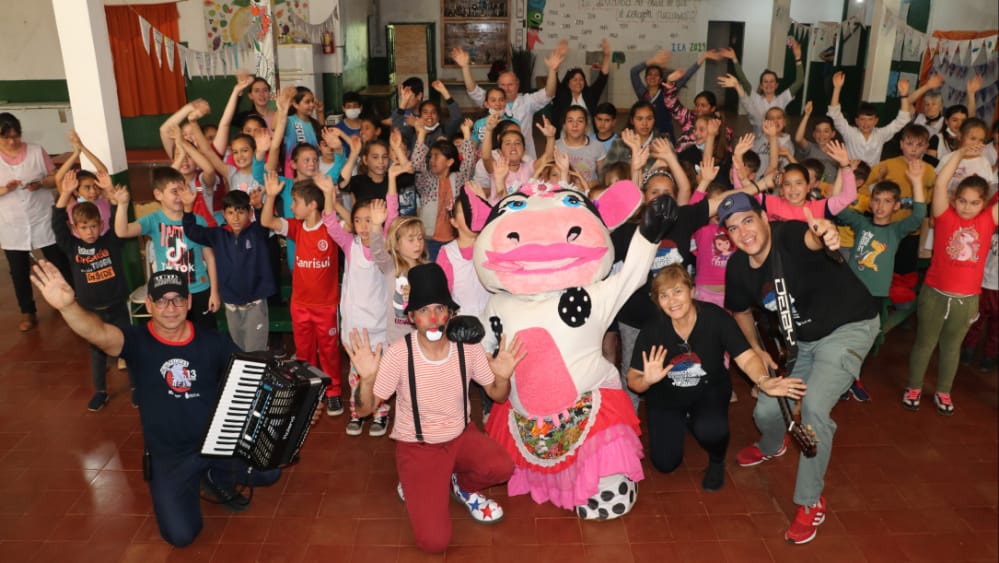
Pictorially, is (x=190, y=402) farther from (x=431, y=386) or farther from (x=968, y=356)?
(x=968, y=356)

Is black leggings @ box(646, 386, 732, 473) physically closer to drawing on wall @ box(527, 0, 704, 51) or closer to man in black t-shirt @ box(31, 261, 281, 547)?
man in black t-shirt @ box(31, 261, 281, 547)

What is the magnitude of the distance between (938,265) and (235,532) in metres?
4.35

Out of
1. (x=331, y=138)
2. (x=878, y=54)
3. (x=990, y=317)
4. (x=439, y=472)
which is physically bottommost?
(x=439, y=472)

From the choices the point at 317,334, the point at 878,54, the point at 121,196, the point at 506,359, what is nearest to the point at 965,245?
the point at 506,359

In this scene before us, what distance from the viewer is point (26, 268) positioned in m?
6.23

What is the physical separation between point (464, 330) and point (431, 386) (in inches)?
14.4

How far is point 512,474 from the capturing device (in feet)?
13.1

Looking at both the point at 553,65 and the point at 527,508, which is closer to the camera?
the point at 527,508

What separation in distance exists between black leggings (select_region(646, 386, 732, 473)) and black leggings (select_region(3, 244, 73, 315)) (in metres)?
4.61

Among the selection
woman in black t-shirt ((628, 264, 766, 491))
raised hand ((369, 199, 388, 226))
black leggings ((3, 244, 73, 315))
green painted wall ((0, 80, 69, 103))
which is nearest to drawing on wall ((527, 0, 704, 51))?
green painted wall ((0, 80, 69, 103))

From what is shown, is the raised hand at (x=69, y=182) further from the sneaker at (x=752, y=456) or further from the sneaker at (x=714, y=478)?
the sneaker at (x=752, y=456)

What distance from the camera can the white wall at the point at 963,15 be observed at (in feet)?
24.4

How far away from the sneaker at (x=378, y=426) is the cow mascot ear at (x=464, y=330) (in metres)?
1.55

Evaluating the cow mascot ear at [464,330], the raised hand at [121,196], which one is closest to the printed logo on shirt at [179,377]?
the cow mascot ear at [464,330]
